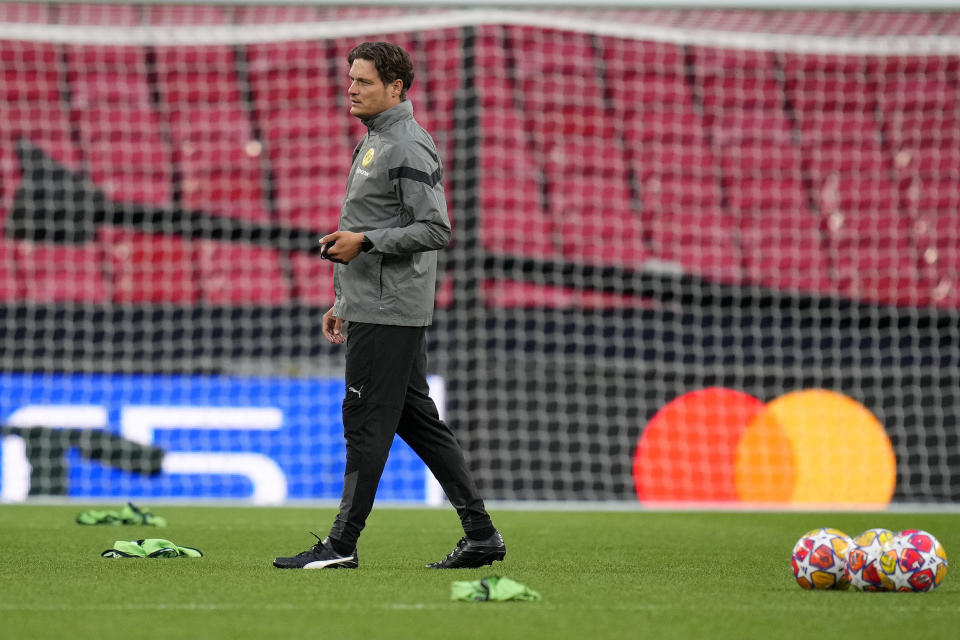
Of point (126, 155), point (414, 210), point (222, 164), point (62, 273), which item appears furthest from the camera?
point (126, 155)

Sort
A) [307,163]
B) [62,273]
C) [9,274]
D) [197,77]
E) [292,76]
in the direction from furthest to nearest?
1. [197,77]
2. [292,76]
3. [307,163]
4. [62,273]
5. [9,274]

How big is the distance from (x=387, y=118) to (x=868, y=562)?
1534 mm

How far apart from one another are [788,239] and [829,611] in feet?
31.9

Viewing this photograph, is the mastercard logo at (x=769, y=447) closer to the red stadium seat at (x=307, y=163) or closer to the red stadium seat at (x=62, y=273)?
the red stadium seat at (x=307, y=163)

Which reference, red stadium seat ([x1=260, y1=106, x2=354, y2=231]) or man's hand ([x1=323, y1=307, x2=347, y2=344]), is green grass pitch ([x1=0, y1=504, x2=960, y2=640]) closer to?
man's hand ([x1=323, y1=307, x2=347, y2=344])

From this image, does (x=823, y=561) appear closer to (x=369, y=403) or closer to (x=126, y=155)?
(x=369, y=403)

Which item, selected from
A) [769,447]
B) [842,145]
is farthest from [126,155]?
[769,447]

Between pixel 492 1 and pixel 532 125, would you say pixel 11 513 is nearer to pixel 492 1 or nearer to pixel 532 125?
pixel 492 1

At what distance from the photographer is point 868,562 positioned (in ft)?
10.4

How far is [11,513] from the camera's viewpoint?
18.7ft

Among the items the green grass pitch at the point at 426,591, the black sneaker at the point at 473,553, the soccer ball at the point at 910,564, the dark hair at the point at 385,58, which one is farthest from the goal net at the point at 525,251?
the soccer ball at the point at 910,564

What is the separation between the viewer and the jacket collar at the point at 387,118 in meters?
3.48

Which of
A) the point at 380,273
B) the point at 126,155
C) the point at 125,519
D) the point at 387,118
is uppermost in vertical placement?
the point at 126,155

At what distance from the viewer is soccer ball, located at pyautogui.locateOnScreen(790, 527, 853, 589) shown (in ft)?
10.6
